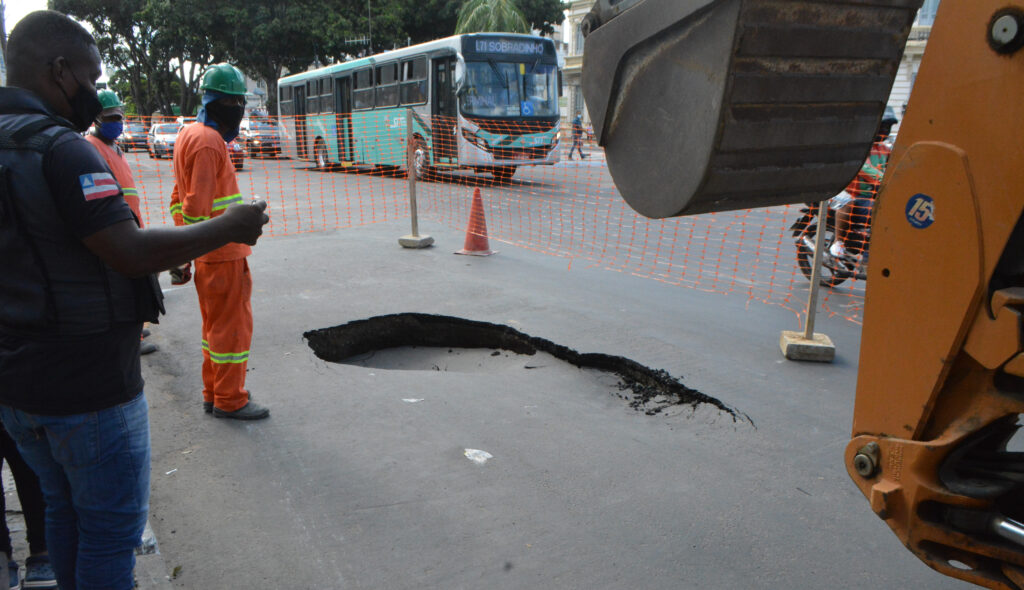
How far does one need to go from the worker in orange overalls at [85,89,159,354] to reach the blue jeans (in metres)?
2.52

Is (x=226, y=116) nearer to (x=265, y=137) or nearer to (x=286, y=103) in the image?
(x=265, y=137)

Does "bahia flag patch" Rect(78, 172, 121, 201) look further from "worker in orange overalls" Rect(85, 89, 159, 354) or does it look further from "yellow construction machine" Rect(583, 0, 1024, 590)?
"worker in orange overalls" Rect(85, 89, 159, 354)

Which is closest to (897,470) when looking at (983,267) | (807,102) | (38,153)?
(983,267)

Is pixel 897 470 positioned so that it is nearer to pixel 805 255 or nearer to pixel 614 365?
pixel 614 365

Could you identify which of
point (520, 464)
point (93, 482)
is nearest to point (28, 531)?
point (93, 482)

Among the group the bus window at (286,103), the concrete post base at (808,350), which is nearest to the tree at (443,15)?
the bus window at (286,103)

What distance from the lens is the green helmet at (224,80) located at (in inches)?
148

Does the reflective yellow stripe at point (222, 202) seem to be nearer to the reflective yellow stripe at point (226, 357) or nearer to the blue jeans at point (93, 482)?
the reflective yellow stripe at point (226, 357)

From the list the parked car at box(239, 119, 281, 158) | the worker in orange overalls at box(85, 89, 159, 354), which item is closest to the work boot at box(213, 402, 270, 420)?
the worker in orange overalls at box(85, 89, 159, 354)

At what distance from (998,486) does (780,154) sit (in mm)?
1005

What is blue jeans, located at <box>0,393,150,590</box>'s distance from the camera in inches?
77.6

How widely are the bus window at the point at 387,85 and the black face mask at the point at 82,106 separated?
1700cm

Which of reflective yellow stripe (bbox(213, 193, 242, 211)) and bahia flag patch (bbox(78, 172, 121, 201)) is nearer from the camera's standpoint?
bahia flag patch (bbox(78, 172, 121, 201))

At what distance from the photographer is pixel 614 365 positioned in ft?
16.1
